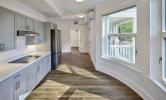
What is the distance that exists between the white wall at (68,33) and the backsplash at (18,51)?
24.8 ft

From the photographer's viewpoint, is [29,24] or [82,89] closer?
[82,89]

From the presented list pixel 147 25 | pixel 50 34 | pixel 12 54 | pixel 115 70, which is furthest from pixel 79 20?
pixel 147 25

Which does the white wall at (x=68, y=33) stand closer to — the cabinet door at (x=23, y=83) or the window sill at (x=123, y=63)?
the window sill at (x=123, y=63)

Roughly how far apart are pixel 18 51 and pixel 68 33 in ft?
31.2

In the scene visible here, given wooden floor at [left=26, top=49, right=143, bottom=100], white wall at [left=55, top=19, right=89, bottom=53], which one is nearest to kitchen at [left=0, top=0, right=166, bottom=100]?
wooden floor at [left=26, top=49, right=143, bottom=100]

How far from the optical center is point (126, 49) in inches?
221

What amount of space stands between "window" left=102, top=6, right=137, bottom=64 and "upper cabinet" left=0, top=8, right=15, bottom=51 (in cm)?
286

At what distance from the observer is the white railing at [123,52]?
17.1ft

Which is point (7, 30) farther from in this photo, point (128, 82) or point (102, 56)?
point (102, 56)

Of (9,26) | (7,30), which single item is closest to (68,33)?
(9,26)

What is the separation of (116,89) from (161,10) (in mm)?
2225

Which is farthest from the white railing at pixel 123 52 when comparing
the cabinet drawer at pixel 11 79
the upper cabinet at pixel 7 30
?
the upper cabinet at pixel 7 30

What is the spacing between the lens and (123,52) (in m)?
5.89

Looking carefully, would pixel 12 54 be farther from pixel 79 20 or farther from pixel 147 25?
pixel 79 20
